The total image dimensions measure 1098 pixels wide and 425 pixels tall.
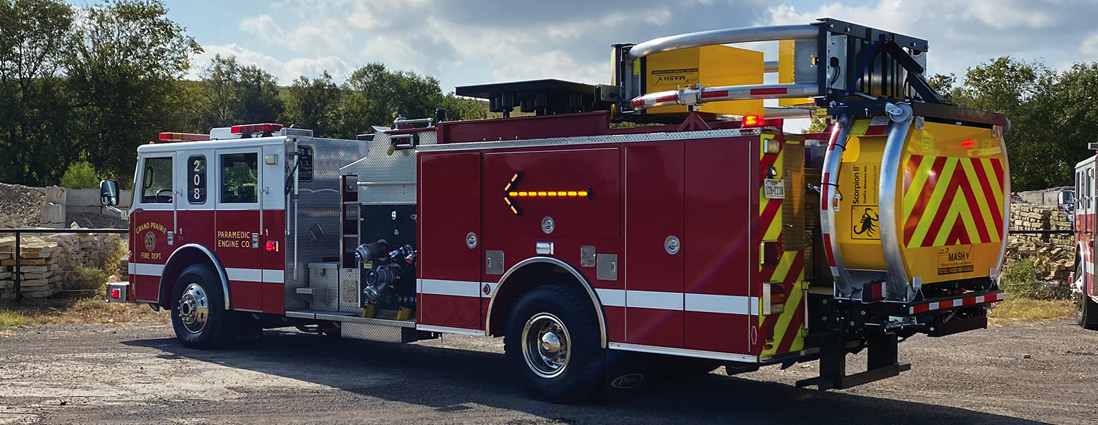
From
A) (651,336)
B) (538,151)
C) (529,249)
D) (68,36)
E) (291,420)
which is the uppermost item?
(68,36)

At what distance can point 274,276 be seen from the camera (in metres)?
11.5

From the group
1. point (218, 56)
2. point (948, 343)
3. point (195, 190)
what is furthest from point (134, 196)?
point (218, 56)

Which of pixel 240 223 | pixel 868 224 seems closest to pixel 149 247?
pixel 240 223

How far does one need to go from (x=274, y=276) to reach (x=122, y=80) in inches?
1676

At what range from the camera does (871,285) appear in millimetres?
7590

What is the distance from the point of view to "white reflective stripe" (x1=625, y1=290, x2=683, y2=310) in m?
8.15

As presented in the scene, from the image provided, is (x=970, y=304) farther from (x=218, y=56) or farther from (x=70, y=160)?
(x=218, y=56)

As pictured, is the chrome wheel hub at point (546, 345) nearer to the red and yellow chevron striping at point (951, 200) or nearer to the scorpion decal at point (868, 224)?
the scorpion decal at point (868, 224)

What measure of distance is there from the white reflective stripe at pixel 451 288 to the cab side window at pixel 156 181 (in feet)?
14.3

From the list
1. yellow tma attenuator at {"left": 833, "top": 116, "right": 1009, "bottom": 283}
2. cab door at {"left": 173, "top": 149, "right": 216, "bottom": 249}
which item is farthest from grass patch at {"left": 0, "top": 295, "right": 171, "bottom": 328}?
yellow tma attenuator at {"left": 833, "top": 116, "right": 1009, "bottom": 283}

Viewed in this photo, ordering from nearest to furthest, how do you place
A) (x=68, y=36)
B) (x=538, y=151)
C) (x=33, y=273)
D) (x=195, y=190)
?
(x=538, y=151) < (x=195, y=190) < (x=33, y=273) < (x=68, y=36)

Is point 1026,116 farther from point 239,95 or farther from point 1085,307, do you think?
point 239,95

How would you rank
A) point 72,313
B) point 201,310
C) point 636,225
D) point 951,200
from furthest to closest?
point 72,313
point 201,310
point 636,225
point 951,200

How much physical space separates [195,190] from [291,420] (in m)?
4.87
